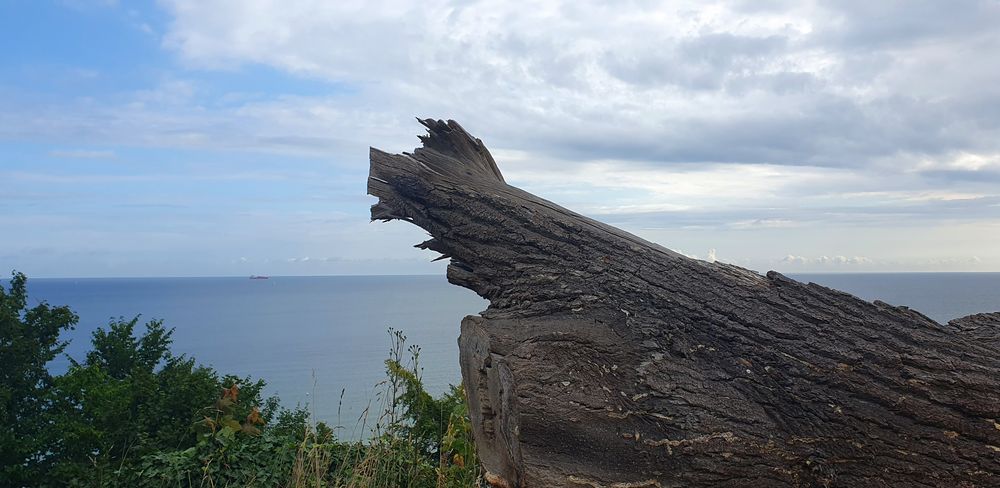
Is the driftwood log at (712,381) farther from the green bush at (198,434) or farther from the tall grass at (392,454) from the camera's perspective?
the green bush at (198,434)

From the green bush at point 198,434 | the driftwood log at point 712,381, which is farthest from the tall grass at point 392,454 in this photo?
the driftwood log at point 712,381

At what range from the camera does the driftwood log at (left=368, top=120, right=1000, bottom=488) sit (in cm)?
377

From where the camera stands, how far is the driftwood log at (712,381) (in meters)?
3.77

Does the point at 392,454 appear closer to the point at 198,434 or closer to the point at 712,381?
the point at 198,434

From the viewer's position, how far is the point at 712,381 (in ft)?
12.9

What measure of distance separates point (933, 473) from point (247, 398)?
6429 mm

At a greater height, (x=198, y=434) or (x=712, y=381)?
(x=712, y=381)

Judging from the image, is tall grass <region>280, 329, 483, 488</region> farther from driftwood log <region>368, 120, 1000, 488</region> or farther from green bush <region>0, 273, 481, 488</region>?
driftwood log <region>368, 120, 1000, 488</region>

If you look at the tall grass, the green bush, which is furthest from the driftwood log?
the green bush

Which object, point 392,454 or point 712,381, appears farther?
point 392,454

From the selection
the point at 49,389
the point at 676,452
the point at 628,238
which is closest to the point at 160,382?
the point at 49,389

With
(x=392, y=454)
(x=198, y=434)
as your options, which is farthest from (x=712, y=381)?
(x=198, y=434)

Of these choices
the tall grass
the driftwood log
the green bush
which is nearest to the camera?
the driftwood log

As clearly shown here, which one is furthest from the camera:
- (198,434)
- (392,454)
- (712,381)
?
(198,434)
